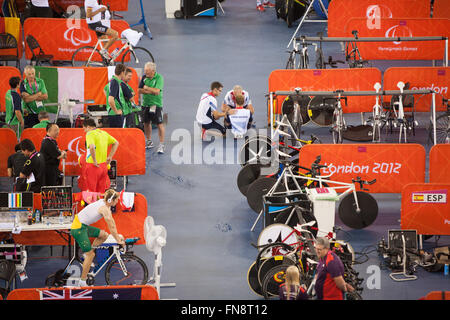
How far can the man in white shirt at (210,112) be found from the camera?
63.0 feet

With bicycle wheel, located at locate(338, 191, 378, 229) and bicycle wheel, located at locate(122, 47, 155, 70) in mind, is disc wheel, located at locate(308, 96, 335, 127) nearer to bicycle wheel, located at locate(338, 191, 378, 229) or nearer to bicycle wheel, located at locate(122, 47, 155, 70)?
bicycle wheel, located at locate(338, 191, 378, 229)

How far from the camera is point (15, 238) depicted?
14.3 meters

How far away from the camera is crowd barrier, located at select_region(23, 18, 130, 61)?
22.3 m

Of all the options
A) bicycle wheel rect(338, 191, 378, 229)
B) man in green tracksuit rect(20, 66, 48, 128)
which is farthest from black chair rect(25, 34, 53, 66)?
bicycle wheel rect(338, 191, 378, 229)

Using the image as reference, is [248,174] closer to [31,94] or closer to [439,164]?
[439,164]

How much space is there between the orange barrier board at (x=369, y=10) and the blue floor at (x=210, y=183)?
1019mm

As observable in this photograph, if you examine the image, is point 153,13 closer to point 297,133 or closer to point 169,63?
point 169,63

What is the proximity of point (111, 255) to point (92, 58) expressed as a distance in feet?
32.4

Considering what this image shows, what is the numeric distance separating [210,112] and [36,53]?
578 centimetres

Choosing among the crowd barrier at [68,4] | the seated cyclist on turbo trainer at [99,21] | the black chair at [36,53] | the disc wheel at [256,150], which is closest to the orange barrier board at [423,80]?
the disc wheel at [256,150]

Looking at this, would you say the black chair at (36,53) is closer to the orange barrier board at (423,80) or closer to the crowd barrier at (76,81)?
the crowd barrier at (76,81)

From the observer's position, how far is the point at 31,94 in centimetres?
1783

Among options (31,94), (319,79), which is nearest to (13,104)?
(31,94)
